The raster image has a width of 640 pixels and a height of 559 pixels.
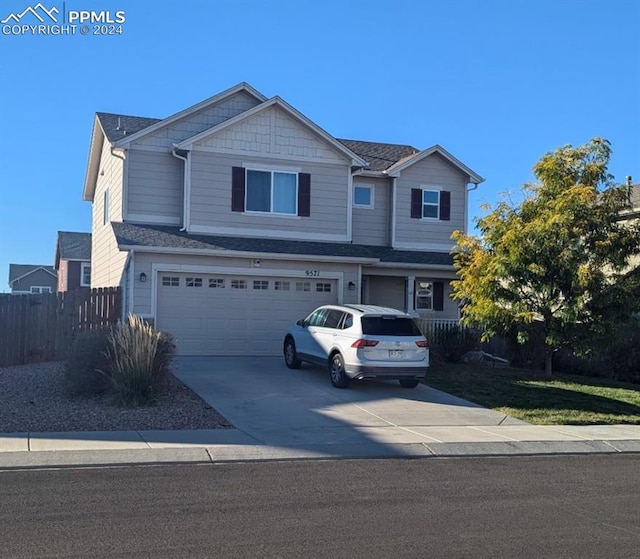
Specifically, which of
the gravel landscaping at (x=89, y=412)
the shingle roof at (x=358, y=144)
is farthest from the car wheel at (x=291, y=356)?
the shingle roof at (x=358, y=144)

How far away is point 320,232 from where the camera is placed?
2195 centimetres

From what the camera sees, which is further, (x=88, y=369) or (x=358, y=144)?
(x=358, y=144)

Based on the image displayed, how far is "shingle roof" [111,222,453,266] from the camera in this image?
19062 millimetres

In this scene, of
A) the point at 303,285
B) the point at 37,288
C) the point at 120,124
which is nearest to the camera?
the point at 303,285

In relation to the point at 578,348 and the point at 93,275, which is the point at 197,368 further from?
the point at 93,275

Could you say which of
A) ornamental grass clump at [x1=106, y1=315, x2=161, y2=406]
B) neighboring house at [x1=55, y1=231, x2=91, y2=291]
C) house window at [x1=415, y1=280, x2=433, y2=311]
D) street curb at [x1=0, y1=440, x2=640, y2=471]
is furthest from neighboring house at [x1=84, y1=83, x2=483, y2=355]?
neighboring house at [x1=55, y1=231, x2=91, y2=291]

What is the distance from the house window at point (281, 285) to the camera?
67.4 ft

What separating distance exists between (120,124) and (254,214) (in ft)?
18.5

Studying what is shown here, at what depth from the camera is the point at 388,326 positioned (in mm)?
14805

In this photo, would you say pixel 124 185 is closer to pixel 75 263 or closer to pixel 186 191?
pixel 186 191

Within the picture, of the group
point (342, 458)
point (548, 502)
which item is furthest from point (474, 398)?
point (548, 502)

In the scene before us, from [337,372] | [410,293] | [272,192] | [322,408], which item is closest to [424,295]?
[410,293]

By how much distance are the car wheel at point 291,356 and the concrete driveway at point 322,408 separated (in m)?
0.19

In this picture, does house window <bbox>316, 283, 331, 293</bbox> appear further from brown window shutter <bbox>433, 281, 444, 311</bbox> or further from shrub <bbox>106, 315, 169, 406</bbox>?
shrub <bbox>106, 315, 169, 406</bbox>
